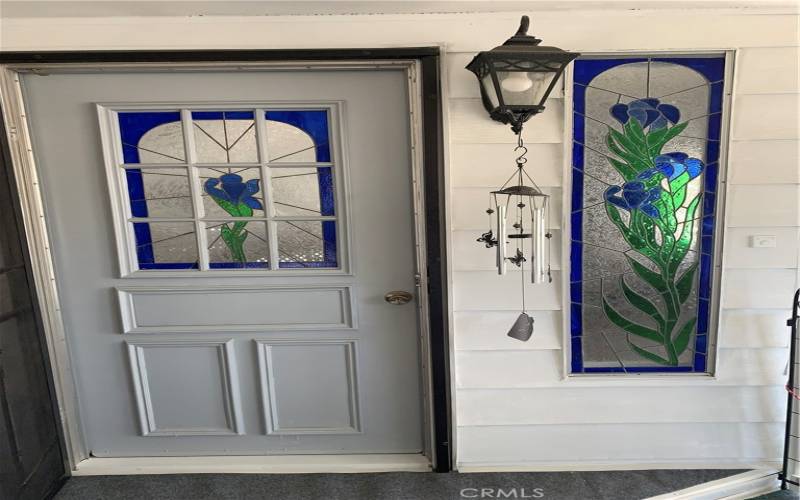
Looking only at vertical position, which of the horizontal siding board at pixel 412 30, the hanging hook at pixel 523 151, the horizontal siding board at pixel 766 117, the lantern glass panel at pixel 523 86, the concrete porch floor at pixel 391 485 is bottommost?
the concrete porch floor at pixel 391 485

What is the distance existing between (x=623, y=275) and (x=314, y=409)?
134 cm

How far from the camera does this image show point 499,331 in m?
1.74

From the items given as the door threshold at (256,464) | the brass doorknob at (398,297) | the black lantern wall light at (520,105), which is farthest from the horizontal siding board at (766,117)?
the door threshold at (256,464)

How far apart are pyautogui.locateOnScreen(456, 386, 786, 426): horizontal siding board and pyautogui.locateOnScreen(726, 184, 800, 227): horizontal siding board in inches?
26.0

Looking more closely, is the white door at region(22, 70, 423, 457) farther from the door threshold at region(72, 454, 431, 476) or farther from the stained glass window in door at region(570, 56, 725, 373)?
the stained glass window in door at region(570, 56, 725, 373)

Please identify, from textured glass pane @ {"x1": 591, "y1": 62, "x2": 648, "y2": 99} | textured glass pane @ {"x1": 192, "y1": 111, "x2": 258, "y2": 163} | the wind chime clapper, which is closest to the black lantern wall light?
the wind chime clapper

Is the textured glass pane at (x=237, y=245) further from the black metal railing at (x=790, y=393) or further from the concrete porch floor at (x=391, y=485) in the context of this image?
the black metal railing at (x=790, y=393)

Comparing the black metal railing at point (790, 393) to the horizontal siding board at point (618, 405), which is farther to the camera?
the horizontal siding board at point (618, 405)

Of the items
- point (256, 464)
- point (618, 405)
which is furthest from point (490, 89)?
point (256, 464)

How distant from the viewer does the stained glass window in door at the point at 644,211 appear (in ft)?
5.24

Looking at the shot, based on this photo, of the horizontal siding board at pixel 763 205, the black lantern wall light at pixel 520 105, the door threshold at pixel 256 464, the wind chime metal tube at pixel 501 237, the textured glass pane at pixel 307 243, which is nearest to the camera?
the black lantern wall light at pixel 520 105

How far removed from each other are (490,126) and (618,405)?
121cm

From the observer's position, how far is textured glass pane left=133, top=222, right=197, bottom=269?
1732mm

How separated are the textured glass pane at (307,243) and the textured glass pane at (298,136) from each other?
9.8 inches
